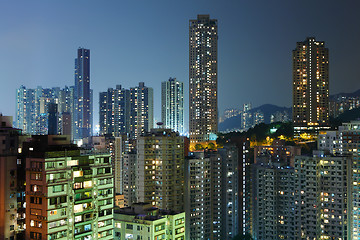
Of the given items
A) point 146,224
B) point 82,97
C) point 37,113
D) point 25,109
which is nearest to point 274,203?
point 146,224

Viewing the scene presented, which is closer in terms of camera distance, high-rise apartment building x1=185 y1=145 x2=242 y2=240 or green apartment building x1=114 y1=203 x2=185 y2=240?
green apartment building x1=114 y1=203 x2=185 y2=240

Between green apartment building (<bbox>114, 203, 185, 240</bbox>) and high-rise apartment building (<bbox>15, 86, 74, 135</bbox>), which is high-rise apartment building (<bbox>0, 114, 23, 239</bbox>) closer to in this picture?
green apartment building (<bbox>114, 203, 185, 240</bbox>)

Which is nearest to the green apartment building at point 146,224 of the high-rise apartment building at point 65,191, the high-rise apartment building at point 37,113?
the high-rise apartment building at point 65,191

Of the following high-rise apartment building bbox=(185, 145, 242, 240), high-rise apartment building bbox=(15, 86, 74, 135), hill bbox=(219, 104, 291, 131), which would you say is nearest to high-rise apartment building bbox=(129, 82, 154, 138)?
high-rise apartment building bbox=(15, 86, 74, 135)

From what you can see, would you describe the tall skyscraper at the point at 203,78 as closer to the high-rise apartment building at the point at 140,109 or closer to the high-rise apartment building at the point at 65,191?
the high-rise apartment building at the point at 140,109

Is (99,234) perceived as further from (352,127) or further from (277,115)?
(277,115)

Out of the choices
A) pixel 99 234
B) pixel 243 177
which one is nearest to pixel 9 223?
pixel 99 234
